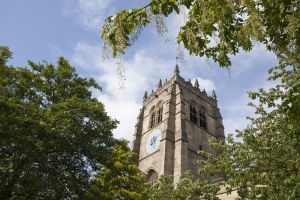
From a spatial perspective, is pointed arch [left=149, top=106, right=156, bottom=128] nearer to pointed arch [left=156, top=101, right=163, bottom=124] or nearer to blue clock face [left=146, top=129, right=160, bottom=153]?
pointed arch [left=156, top=101, right=163, bottom=124]

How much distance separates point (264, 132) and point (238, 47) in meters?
8.31

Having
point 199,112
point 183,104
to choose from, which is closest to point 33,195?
point 183,104

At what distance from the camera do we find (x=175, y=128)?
1545 inches

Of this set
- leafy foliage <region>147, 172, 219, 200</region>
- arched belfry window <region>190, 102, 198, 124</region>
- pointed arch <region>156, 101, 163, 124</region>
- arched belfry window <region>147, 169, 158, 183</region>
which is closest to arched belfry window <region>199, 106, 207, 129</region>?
arched belfry window <region>190, 102, 198, 124</region>

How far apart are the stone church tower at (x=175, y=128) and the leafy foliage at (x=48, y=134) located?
62.8 ft

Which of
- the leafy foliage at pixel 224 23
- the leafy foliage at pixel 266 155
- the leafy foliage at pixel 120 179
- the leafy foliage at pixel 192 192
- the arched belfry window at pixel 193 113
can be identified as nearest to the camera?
the leafy foliage at pixel 224 23

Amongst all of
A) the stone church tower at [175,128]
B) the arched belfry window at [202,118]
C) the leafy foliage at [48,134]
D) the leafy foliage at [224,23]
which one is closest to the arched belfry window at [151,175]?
the stone church tower at [175,128]

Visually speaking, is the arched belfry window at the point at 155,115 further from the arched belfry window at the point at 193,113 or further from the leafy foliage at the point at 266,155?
the leafy foliage at the point at 266,155

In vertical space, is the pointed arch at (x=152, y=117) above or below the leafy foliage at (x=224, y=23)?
above

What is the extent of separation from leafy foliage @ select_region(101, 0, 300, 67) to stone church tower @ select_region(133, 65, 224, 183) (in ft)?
93.5

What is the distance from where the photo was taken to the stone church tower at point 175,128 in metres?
35.4

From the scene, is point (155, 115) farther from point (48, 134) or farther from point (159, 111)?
point (48, 134)

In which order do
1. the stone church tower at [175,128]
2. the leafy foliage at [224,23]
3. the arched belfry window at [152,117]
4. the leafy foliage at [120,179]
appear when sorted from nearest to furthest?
the leafy foliage at [224,23] < the leafy foliage at [120,179] < the stone church tower at [175,128] < the arched belfry window at [152,117]

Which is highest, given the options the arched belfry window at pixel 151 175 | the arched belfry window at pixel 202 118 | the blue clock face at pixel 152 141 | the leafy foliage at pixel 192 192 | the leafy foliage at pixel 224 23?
the arched belfry window at pixel 202 118
